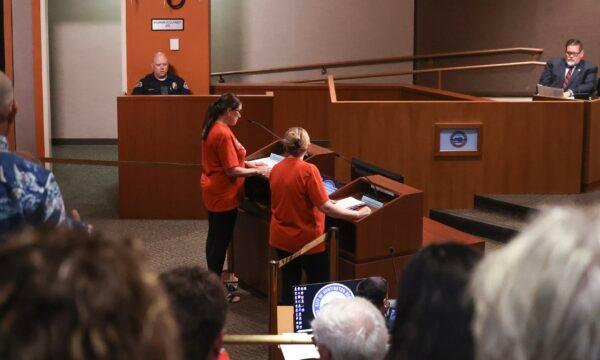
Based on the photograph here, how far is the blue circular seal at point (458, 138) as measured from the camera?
8.20 metres

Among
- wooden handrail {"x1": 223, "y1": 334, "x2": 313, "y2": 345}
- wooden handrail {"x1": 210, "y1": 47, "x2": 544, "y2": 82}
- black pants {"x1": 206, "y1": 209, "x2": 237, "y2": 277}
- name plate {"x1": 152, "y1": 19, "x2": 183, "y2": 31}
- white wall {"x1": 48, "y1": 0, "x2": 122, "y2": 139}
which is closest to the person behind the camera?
wooden handrail {"x1": 223, "y1": 334, "x2": 313, "y2": 345}

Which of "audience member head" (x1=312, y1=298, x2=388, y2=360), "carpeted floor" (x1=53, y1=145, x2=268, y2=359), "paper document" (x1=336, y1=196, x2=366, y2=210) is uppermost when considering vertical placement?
"audience member head" (x1=312, y1=298, x2=388, y2=360)

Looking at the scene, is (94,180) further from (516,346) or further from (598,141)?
(516,346)

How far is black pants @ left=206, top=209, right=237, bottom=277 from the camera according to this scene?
21.6ft

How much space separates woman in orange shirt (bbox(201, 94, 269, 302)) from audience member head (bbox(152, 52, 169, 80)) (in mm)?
3247

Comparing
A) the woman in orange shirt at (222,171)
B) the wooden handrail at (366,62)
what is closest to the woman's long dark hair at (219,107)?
the woman in orange shirt at (222,171)

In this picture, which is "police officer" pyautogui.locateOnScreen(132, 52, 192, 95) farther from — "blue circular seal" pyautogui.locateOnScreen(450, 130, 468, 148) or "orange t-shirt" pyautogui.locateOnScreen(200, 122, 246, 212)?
"orange t-shirt" pyautogui.locateOnScreen(200, 122, 246, 212)

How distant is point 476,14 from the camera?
12914 millimetres

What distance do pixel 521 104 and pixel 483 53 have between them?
4.34m

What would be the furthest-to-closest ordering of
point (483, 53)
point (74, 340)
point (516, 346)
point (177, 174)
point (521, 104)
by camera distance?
point (483, 53)
point (177, 174)
point (521, 104)
point (516, 346)
point (74, 340)

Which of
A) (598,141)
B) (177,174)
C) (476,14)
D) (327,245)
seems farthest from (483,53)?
(327,245)

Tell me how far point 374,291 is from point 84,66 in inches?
388

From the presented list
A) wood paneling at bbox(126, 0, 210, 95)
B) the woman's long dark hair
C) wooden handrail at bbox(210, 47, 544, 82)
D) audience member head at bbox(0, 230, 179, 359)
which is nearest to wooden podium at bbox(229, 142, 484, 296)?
the woman's long dark hair

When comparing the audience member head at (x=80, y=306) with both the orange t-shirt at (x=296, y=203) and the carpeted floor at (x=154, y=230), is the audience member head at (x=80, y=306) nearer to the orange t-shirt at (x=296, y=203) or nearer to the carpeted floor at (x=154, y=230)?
the carpeted floor at (x=154, y=230)
